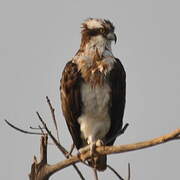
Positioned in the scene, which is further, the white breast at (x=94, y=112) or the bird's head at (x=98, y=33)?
the bird's head at (x=98, y=33)

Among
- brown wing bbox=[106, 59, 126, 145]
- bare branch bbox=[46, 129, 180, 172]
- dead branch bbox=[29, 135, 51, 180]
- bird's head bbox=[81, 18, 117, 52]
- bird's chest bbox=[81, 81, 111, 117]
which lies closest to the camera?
bare branch bbox=[46, 129, 180, 172]

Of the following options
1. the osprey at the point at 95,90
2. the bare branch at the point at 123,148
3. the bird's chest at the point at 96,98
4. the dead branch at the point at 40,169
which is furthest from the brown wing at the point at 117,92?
the dead branch at the point at 40,169

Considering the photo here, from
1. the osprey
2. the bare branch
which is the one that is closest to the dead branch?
the bare branch

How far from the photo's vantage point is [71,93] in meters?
7.23

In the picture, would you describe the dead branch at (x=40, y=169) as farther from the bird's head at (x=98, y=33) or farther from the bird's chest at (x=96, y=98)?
the bird's head at (x=98, y=33)

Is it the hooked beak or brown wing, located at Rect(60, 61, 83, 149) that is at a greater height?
the hooked beak

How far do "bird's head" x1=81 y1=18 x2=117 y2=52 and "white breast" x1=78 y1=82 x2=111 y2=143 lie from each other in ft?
2.34

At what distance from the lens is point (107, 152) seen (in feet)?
18.7

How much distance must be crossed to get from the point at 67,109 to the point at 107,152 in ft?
5.80

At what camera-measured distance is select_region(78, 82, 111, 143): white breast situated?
23.4 ft

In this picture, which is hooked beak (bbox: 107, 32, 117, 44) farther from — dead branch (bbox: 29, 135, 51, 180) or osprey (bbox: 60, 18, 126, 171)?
dead branch (bbox: 29, 135, 51, 180)

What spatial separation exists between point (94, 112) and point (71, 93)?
0.40 m

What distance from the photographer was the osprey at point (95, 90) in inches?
281

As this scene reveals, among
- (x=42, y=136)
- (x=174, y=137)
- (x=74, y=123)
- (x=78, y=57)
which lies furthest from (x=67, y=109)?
(x=174, y=137)
